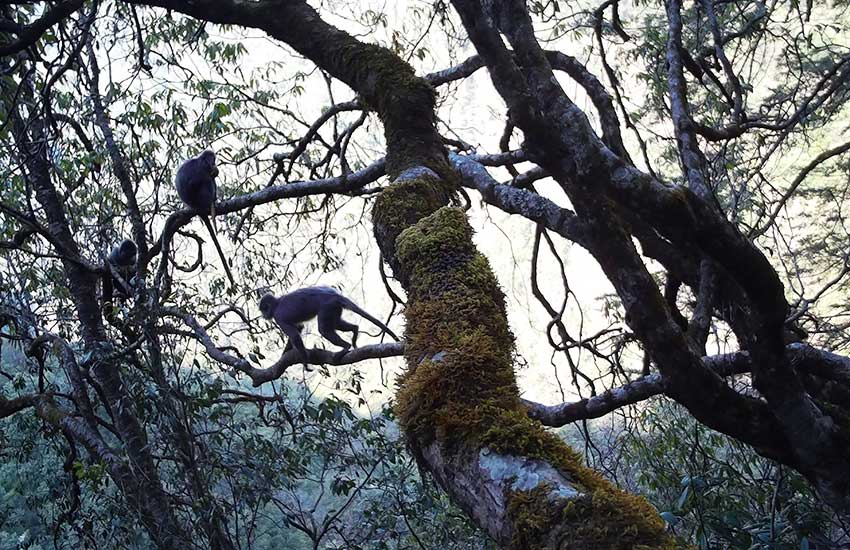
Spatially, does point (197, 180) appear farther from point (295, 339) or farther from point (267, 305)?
point (295, 339)

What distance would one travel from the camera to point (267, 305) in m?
5.91

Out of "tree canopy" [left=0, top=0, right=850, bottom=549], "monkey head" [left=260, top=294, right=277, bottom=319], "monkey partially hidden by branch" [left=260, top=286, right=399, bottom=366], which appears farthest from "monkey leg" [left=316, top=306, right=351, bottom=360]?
"tree canopy" [left=0, top=0, right=850, bottom=549]

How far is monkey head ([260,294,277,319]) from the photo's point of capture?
5.82 m

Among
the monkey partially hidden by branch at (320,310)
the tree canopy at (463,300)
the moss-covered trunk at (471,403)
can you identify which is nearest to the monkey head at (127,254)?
the tree canopy at (463,300)

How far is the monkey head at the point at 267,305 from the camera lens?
19.1ft

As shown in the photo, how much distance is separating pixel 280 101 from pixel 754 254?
6.01 metres

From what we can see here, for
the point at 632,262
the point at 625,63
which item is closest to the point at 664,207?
the point at 632,262

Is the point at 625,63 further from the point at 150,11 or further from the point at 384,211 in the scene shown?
the point at 384,211

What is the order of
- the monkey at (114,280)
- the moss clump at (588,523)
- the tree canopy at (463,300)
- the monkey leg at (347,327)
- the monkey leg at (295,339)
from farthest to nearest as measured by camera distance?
the monkey leg at (347,327) → the monkey at (114,280) → the monkey leg at (295,339) → the tree canopy at (463,300) → the moss clump at (588,523)

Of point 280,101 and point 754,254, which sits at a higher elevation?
point 280,101

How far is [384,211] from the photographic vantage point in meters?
2.40

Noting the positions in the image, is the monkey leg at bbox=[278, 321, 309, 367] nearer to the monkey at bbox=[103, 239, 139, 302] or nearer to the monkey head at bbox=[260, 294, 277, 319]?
the monkey head at bbox=[260, 294, 277, 319]

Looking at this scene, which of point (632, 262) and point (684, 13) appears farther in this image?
point (684, 13)

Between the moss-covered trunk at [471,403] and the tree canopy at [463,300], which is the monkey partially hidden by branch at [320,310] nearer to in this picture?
the tree canopy at [463,300]
